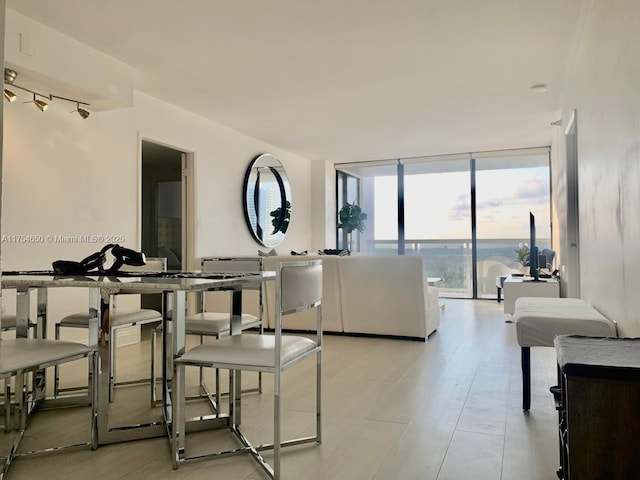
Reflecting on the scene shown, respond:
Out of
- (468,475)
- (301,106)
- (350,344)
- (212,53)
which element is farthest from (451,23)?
(468,475)

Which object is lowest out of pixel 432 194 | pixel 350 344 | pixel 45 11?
pixel 350 344

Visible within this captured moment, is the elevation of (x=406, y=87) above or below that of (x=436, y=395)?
above

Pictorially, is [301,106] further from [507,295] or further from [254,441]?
[254,441]

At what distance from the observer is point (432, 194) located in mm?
8594

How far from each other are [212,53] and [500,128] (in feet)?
13.8

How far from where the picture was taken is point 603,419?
3.37 feet

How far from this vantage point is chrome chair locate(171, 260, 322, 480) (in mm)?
1715

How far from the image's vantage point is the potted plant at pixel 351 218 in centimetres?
871

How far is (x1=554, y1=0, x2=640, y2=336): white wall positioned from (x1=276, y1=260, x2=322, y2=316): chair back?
138cm

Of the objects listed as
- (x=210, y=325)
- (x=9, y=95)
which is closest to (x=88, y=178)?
(x=9, y=95)

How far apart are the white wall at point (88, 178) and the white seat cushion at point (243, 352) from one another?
2.38m

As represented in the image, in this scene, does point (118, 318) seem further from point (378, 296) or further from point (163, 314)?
point (378, 296)

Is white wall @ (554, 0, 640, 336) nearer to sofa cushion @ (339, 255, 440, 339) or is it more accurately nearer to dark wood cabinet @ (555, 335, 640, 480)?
dark wood cabinet @ (555, 335, 640, 480)

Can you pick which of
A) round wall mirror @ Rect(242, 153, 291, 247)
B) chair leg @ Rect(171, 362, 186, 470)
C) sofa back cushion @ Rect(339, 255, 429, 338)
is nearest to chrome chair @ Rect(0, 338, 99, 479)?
chair leg @ Rect(171, 362, 186, 470)
